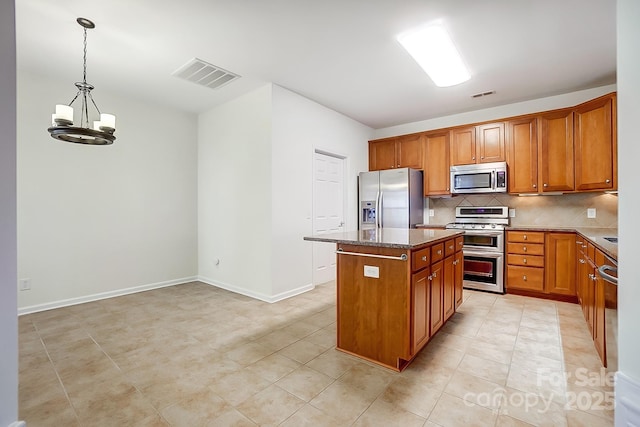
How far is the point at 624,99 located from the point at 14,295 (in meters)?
2.36

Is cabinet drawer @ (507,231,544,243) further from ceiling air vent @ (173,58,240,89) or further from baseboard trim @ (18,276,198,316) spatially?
baseboard trim @ (18,276,198,316)

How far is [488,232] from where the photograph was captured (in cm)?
411

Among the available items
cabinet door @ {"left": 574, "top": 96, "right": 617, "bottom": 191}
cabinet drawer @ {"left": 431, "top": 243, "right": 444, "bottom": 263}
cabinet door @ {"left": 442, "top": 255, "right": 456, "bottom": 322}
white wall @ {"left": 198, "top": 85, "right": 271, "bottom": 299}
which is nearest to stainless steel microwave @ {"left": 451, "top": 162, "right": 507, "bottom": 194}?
cabinet door @ {"left": 574, "top": 96, "right": 617, "bottom": 191}

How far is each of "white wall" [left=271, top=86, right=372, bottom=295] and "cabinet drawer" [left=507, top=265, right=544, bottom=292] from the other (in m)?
2.86

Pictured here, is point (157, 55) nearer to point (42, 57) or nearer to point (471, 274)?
point (42, 57)

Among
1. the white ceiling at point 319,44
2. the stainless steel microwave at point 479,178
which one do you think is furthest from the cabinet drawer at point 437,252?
the stainless steel microwave at point 479,178

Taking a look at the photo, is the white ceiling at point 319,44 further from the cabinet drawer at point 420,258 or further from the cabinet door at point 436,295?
the cabinet door at point 436,295

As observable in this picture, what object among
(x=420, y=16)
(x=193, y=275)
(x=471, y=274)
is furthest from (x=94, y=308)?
(x=471, y=274)

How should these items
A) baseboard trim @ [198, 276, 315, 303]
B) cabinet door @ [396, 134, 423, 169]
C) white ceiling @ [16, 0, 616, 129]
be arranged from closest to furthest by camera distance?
white ceiling @ [16, 0, 616, 129] < baseboard trim @ [198, 276, 315, 303] < cabinet door @ [396, 134, 423, 169]

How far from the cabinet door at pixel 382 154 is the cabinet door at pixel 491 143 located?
4.80 feet

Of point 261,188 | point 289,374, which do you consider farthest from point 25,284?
point 289,374

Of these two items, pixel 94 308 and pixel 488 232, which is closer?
pixel 94 308

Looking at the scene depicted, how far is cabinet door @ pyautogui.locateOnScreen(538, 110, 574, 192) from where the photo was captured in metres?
3.78

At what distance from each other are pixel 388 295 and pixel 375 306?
0.51ft
